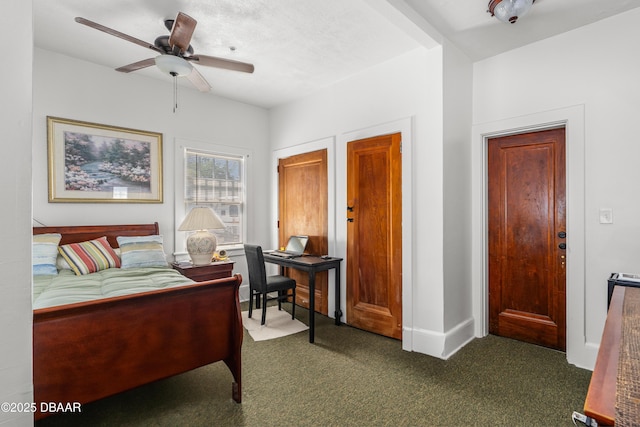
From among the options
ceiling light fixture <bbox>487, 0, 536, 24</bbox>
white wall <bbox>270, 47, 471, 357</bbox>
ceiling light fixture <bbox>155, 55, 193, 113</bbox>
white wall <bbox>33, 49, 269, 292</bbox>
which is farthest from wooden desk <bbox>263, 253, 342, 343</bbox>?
ceiling light fixture <bbox>487, 0, 536, 24</bbox>

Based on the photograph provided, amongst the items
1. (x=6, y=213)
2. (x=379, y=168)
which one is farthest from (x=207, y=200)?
(x=6, y=213)

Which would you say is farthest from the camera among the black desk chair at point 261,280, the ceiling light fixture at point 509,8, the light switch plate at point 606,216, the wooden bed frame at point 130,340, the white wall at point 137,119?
the black desk chair at point 261,280

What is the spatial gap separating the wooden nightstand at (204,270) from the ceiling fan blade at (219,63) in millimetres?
2117

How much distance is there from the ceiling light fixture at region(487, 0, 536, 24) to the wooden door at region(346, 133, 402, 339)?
1.19 metres

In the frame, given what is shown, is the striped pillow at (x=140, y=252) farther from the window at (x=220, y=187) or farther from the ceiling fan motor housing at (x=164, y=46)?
the ceiling fan motor housing at (x=164, y=46)

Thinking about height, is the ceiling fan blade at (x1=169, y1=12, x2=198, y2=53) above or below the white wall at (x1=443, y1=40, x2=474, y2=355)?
above

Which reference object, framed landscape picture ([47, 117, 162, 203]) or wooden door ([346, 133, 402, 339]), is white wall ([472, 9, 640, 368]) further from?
framed landscape picture ([47, 117, 162, 203])

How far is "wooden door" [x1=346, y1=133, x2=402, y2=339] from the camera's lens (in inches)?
123

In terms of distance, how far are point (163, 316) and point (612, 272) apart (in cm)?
330

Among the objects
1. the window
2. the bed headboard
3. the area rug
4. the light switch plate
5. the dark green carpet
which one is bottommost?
the dark green carpet

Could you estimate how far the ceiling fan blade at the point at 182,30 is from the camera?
2.02 m

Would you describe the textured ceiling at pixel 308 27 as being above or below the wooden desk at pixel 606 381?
above

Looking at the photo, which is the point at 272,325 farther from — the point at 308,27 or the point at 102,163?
the point at 308,27

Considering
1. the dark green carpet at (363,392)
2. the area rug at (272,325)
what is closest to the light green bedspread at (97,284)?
the dark green carpet at (363,392)
